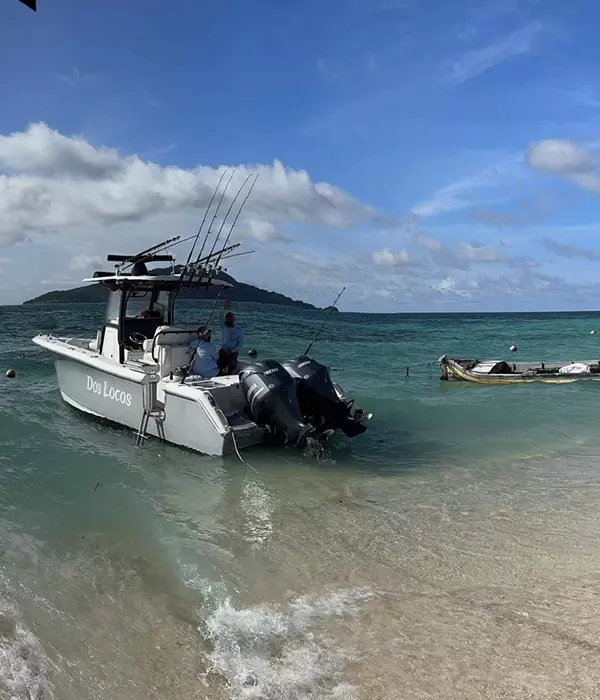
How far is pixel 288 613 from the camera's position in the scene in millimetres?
4691

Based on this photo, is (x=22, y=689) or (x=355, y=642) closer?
(x=22, y=689)

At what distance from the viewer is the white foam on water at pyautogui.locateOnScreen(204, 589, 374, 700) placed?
379 centimetres

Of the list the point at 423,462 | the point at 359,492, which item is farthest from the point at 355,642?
the point at 423,462

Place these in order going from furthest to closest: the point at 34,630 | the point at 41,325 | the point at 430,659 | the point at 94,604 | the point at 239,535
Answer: the point at 41,325 < the point at 239,535 < the point at 94,604 < the point at 34,630 < the point at 430,659

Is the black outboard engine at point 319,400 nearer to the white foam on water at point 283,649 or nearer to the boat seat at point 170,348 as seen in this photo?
the boat seat at point 170,348

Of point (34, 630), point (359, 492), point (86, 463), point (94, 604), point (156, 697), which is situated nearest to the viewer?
point (156, 697)

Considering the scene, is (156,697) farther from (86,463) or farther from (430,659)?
(86,463)

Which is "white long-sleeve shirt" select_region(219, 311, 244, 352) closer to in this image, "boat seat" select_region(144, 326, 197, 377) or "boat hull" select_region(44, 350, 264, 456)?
"boat seat" select_region(144, 326, 197, 377)

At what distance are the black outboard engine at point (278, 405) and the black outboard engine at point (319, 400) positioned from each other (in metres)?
0.45

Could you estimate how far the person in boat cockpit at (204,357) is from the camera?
32.9 ft

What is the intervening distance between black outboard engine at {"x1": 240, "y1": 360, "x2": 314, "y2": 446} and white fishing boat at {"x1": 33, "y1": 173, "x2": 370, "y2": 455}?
1 cm

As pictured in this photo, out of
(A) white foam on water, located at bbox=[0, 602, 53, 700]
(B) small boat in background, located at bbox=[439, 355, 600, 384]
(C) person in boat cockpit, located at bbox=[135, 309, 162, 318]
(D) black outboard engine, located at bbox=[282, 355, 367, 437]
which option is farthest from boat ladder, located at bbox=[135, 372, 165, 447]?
(B) small boat in background, located at bbox=[439, 355, 600, 384]

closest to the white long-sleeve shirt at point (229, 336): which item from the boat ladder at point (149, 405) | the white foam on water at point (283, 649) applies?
the boat ladder at point (149, 405)

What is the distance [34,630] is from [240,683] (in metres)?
1.80
